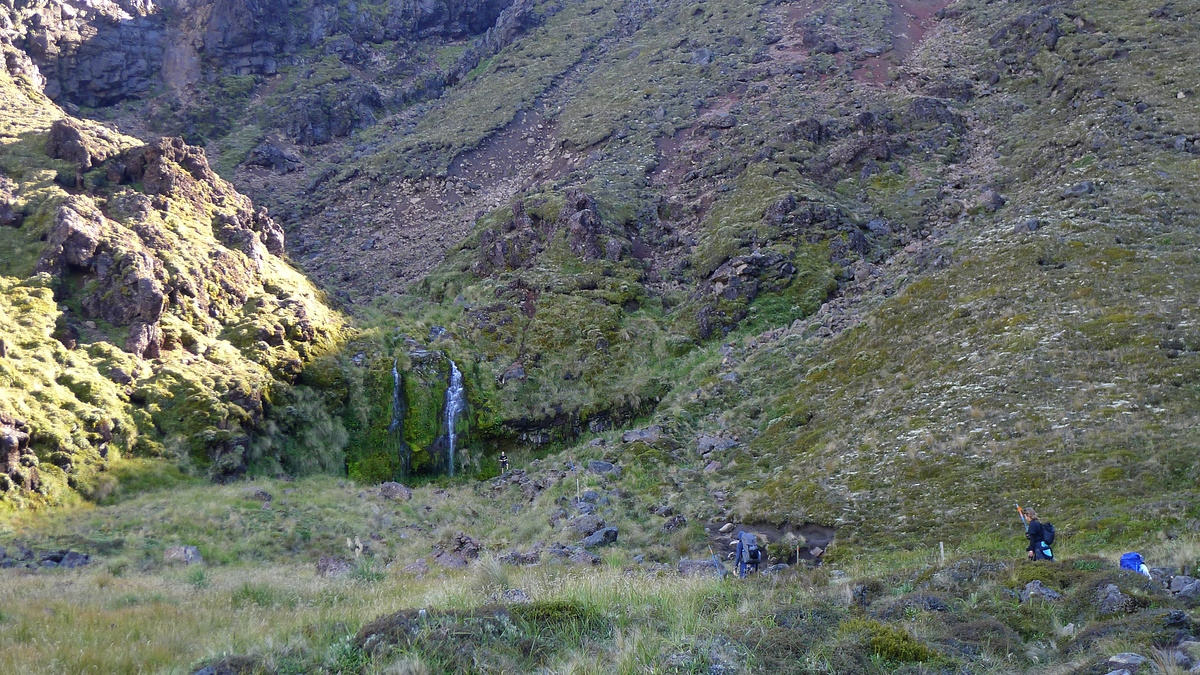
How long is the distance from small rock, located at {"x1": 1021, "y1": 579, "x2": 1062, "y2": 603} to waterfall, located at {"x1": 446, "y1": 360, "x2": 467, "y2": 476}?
78.4ft

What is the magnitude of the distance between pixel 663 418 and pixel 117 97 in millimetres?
69954

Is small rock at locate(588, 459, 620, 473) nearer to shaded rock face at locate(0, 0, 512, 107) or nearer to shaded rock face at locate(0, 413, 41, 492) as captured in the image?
shaded rock face at locate(0, 413, 41, 492)

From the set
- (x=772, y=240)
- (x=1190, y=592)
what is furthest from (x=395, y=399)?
(x=1190, y=592)

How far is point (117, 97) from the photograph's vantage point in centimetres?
6297

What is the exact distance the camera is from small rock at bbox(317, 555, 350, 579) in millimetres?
13635

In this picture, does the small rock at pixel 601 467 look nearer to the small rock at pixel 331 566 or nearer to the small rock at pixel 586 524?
the small rock at pixel 586 524

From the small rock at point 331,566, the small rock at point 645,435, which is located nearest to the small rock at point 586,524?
the small rock at point 645,435

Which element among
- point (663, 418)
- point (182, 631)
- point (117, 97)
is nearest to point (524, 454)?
point (663, 418)

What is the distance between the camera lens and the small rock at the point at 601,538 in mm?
16327

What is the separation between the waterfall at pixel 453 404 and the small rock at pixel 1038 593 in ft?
78.4

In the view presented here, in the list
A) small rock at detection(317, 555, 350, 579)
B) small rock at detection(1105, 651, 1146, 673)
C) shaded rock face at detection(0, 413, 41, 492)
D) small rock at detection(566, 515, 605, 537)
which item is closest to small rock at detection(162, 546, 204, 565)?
small rock at detection(317, 555, 350, 579)

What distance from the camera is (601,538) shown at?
54.0 feet

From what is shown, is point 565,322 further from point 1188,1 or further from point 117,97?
point 117,97

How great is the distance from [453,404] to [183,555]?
14656 millimetres
